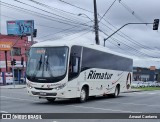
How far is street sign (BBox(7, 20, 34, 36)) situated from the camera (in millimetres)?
80338

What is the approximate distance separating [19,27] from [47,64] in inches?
2467

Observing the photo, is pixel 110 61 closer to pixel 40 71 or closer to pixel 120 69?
pixel 120 69

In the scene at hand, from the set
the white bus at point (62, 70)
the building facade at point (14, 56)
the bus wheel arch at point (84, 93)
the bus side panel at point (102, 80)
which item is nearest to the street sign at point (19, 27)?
the building facade at point (14, 56)

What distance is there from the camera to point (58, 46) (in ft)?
66.5

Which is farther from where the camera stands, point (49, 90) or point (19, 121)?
point (49, 90)

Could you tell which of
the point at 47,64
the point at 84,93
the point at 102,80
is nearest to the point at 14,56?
the point at 102,80

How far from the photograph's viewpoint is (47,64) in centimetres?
1994

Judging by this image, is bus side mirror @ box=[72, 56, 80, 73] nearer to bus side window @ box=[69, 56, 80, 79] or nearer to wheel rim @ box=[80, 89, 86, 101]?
bus side window @ box=[69, 56, 80, 79]

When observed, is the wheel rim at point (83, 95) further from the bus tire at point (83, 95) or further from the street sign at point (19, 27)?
the street sign at point (19, 27)

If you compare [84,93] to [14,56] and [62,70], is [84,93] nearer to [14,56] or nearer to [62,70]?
[62,70]

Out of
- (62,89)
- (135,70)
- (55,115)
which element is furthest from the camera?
(135,70)

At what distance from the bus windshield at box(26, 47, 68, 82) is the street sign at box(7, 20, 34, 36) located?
60013mm

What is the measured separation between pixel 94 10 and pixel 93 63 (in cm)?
1420

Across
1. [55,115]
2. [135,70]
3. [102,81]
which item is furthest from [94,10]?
[135,70]
